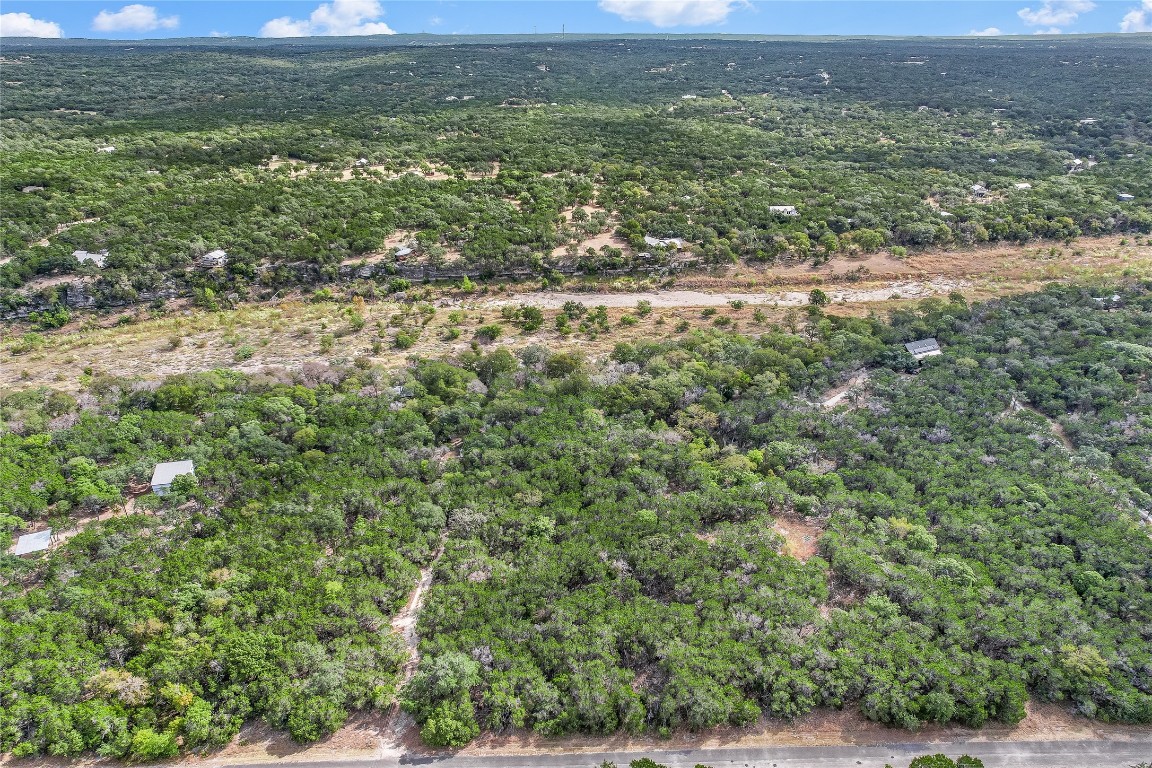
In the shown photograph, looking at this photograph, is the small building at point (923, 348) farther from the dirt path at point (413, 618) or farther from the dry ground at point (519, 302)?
the dirt path at point (413, 618)

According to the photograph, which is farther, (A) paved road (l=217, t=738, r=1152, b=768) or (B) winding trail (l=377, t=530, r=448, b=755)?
(B) winding trail (l=377, t=530, r=448, b=755)

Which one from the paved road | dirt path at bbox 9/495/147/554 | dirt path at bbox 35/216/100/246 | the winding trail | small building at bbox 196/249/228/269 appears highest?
dirt path at bbox 35/216/100/246

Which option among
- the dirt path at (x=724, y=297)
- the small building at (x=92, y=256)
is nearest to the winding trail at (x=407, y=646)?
the dirt path at (x=724, y=297)

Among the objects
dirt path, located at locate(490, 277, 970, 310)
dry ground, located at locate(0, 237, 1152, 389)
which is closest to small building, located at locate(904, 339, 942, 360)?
dry ground, located at locate(0, 237, 1152, 389)

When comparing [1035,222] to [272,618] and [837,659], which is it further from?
[272,618]

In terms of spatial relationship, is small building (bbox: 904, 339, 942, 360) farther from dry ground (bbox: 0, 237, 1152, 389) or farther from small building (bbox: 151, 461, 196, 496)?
small building (bbox: 151, 461, 196, 496)

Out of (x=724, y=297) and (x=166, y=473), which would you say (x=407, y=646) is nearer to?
(x=166, y=473)

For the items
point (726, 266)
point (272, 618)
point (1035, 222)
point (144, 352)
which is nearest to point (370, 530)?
point (272, 618)
